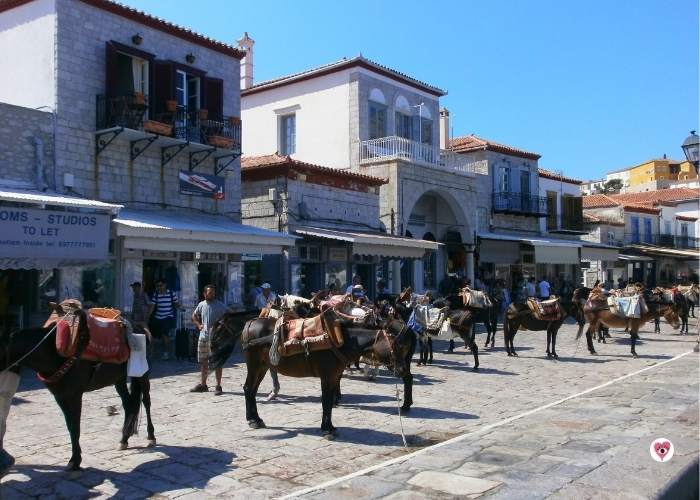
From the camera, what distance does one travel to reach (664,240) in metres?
42.1

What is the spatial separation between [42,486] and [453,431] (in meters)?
4.31

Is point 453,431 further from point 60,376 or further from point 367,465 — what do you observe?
point 60,376

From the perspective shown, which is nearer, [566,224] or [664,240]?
[566,224]

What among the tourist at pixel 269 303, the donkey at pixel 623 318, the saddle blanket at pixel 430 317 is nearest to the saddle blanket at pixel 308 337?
the tourist at pixel 269 303

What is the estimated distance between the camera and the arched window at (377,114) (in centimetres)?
2358

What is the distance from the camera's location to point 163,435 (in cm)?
740

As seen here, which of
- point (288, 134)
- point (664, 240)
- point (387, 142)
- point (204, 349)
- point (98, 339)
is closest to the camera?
point (98, 339)

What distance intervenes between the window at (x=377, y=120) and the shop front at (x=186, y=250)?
7.73 m

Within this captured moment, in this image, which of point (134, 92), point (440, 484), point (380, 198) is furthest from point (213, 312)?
point (380, 198)

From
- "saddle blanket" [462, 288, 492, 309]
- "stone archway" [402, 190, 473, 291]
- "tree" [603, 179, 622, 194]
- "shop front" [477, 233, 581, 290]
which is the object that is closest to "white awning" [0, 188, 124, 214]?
"saddle blanket" [462, 288, 492, 309]

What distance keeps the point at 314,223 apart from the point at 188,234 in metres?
6.66

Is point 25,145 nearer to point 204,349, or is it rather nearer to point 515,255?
point 204,349

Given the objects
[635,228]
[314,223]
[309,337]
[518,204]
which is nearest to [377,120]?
[314,223]

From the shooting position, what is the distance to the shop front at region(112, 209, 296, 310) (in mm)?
13155
